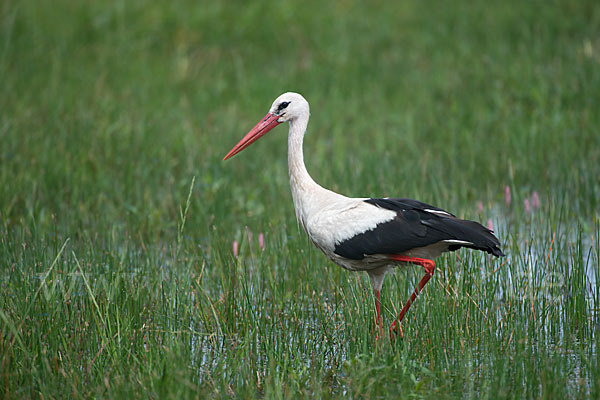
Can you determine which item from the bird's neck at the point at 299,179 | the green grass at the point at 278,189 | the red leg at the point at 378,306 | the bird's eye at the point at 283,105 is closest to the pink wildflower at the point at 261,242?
the green grass at the point at 278,189

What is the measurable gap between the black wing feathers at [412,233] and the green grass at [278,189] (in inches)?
13.1

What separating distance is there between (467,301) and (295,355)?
1.14 meters

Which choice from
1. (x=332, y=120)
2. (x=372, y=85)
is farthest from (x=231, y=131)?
(x=372, y=85)

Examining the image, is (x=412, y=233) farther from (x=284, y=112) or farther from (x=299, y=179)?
(x=284, y=112)

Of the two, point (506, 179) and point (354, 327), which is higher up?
point (506, 179)

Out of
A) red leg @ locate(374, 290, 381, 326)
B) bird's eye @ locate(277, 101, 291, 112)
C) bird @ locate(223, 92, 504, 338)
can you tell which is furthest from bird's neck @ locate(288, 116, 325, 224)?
red leg @ locate(374, 290, 381, 326)

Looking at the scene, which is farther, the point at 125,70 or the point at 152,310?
the point at 125,70

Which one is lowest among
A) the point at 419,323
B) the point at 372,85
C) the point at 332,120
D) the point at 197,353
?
the point at 197,353

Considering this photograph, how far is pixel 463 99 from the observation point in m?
10.1

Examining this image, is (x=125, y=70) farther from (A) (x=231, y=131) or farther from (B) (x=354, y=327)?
(B) (x=354, y=327)

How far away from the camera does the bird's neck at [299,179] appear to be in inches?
200

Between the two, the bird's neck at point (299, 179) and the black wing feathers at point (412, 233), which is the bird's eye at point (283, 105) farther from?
the black wing feathers at point (412, 233)

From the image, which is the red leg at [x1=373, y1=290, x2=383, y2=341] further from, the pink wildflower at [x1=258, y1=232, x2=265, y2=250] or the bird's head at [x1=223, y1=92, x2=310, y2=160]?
the bird's head at [x1=223, y1=92, x2=310, y2=160]

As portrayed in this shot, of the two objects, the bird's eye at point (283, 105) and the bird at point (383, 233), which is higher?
the bird's eye at point (283, 105)
